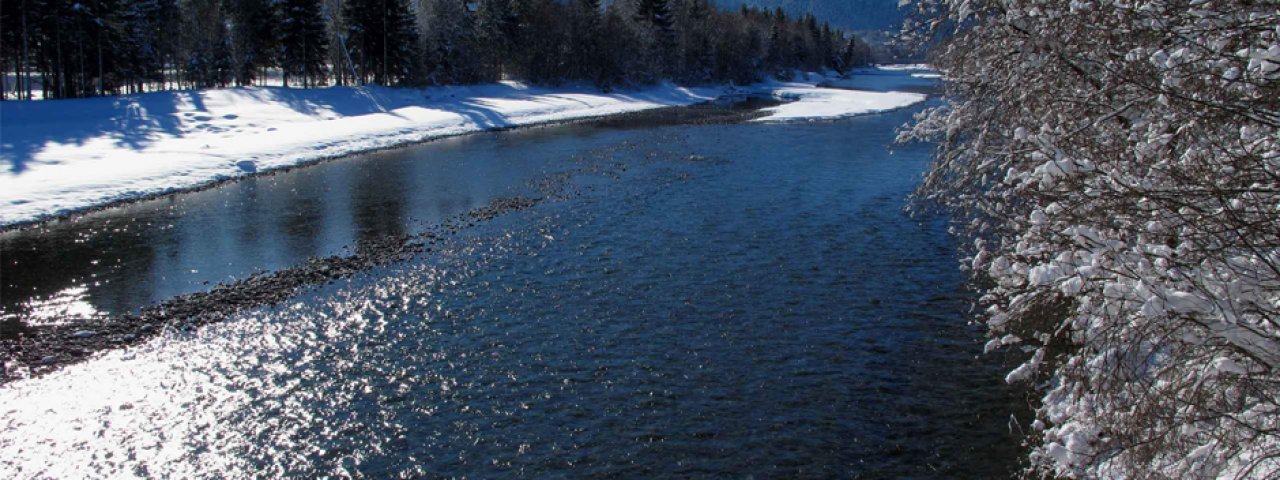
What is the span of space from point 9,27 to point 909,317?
6276 centimetres

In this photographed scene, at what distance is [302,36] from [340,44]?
24.6ft

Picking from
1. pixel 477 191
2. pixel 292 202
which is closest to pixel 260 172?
pixel 292 202

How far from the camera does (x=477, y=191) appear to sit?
32812 mm

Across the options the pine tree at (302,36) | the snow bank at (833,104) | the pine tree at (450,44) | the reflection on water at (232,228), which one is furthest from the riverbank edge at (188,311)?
the pine tree at (450,44)

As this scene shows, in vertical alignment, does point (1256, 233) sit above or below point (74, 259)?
above

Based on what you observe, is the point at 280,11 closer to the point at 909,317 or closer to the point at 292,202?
the point at 292,202

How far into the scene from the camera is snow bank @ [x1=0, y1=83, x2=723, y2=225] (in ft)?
105

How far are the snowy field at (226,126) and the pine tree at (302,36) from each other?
667 cm

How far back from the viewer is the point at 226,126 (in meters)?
50.9

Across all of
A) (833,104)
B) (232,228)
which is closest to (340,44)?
(833,104)

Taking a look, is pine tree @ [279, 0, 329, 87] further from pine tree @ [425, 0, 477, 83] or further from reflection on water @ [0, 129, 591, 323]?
reflection on water @ [0, 129, 591, 323]

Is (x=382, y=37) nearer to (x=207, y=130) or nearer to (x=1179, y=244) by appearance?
(x=207, y=130)

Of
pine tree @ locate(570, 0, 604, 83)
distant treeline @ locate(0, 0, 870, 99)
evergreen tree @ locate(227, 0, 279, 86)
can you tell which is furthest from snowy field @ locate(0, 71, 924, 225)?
evergreen tree @ locate(227, 0, 279, 86)

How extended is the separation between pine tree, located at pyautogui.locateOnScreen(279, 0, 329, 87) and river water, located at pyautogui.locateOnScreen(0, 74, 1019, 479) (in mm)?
46450
